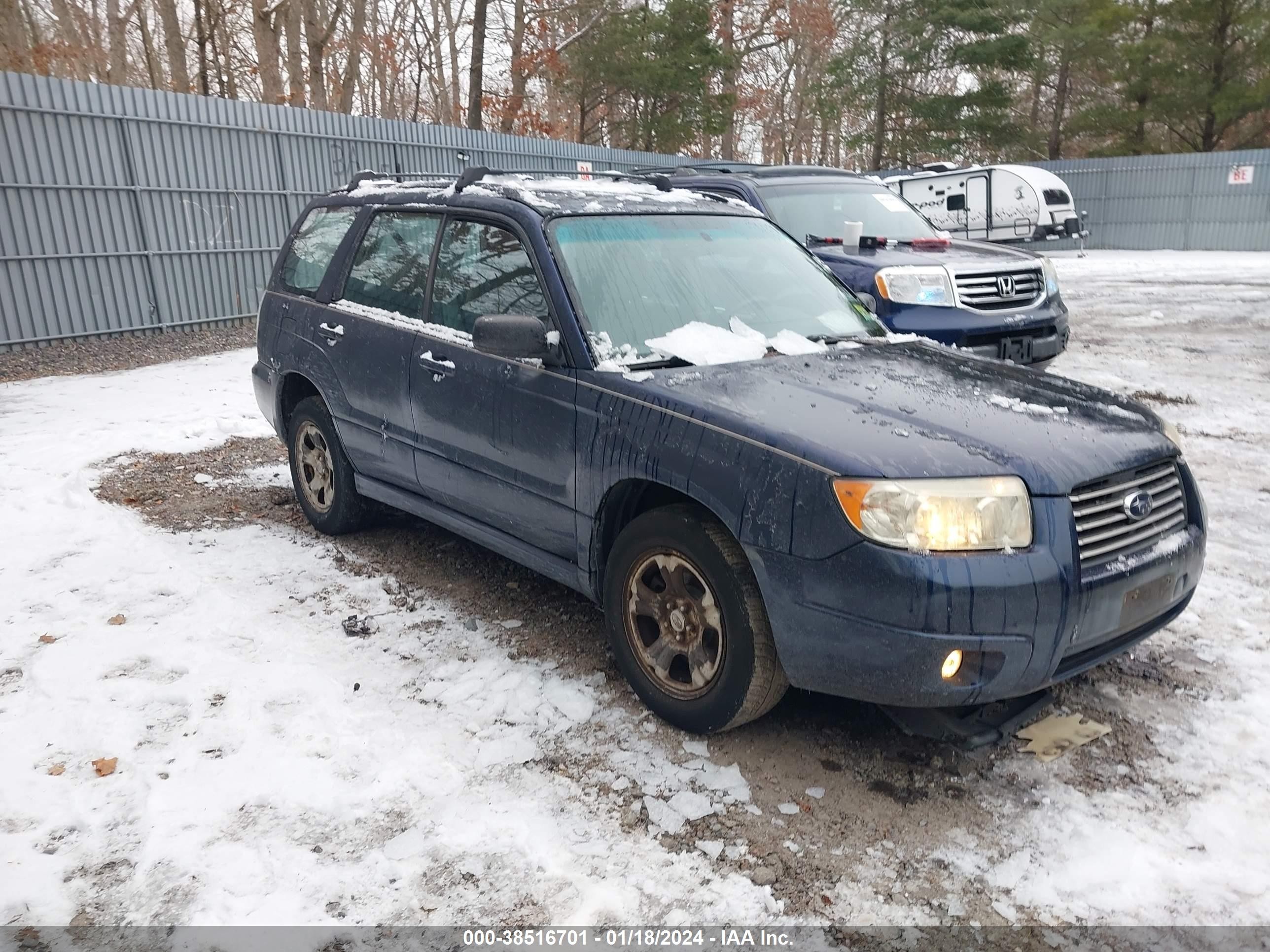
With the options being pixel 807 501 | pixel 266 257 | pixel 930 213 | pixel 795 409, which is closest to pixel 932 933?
pixel 807 501

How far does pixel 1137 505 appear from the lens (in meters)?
3.05

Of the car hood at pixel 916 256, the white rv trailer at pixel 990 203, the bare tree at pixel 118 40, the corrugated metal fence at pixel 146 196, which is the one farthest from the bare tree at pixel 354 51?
the car hood at pixel 916 256

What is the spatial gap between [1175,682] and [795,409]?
190 cm

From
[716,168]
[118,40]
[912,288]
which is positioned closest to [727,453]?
[912,288]

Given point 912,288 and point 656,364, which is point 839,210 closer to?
point 912,288

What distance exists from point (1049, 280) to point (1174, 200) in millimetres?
20529

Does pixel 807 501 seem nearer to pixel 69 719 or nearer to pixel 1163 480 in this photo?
pixel 1163 480

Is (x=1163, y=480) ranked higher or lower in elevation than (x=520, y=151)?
lower

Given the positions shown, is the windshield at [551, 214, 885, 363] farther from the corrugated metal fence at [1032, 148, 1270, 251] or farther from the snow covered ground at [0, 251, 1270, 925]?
→ the corrugated metal fence at [1032, 148, 1270, 251]

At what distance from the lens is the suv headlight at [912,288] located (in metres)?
7.36

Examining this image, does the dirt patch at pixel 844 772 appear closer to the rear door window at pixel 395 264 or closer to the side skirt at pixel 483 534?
the side skirt at pixel 483 534

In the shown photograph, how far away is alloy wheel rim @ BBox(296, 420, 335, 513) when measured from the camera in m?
Answer: 5.20

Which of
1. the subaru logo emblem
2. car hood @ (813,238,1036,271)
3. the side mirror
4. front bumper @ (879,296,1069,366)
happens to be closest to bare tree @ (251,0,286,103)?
car hood @ (813,238,1036,271)

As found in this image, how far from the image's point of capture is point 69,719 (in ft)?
11.4
